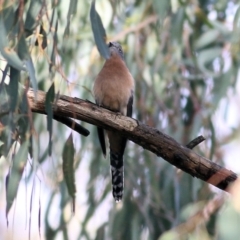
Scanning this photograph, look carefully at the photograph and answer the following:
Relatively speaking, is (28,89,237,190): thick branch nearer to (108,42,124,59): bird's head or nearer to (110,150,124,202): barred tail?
(110,150,124,202): barred tail

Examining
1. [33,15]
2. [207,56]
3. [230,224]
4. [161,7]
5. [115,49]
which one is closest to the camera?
[230,224]

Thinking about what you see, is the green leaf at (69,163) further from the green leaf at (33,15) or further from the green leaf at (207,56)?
the green leaf at (207,56)

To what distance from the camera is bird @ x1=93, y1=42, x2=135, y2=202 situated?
436cm

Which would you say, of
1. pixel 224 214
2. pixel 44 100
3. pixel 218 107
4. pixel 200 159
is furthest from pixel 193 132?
pixel 224 214

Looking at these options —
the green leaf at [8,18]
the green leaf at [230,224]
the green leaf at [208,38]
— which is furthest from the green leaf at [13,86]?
the green leaf at [208,38]

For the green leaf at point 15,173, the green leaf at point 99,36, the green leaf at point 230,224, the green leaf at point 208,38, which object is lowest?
the green leaf at point 230,224

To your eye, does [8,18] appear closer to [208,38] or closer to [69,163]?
[69,163]

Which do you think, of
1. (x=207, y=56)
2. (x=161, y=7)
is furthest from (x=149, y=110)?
(x=161, y=7)

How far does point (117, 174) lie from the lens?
4598mm

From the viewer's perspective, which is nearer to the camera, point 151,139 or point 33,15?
point 33,15

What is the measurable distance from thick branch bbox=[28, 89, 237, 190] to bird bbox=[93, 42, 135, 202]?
980 mm

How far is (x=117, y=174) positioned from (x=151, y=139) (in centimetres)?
134

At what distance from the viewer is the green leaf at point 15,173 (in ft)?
9.26

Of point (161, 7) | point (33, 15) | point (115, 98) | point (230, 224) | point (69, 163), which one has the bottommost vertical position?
point (230, 224)
